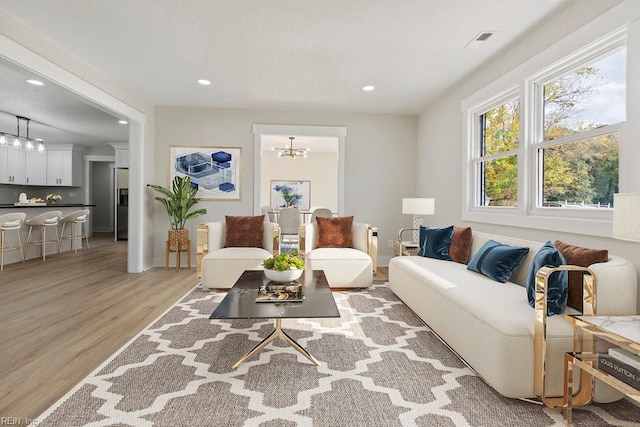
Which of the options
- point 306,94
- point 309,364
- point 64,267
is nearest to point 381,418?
point 309,364

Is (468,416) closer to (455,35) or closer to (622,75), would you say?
(622,75)

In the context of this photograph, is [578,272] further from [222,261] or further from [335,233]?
[222,261]

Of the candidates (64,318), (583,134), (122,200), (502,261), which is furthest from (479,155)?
(122,200)

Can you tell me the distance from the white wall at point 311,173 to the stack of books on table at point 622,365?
9.06 meters

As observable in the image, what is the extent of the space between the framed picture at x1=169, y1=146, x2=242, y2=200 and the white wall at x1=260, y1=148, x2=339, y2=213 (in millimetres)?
4791

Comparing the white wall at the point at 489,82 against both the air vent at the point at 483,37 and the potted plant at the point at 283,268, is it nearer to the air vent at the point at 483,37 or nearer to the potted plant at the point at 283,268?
the air vent at the point at 483,37

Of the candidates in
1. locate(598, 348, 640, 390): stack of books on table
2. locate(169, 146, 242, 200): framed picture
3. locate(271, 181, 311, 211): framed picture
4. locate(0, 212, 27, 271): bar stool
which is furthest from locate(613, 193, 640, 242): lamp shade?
locate(271, 181, 311, 211): framed picture

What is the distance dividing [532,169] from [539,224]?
1.79 ft

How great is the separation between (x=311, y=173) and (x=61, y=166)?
6.65 meters

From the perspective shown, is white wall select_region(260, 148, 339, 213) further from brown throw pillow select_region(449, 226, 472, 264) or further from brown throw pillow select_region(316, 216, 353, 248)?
brown throw pillow select_region(449, 226, 472, 264)

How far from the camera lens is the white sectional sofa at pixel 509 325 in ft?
5.85

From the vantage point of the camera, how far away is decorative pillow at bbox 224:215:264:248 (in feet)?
14.7

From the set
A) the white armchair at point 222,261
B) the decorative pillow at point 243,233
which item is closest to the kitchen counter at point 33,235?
the white armchair at point 222,261

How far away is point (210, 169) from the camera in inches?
224
